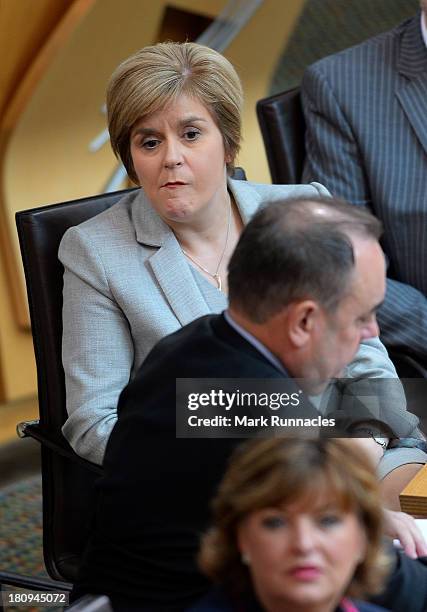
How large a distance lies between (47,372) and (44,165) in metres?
1.90

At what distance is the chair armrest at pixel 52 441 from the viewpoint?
2.35m

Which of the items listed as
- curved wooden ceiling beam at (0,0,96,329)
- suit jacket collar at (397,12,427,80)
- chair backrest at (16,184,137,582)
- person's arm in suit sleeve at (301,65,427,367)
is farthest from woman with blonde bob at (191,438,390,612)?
curved wooden ceiling beam at (0,0,96,329)

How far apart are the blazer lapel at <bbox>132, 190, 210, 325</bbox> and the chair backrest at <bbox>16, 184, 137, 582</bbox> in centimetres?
15

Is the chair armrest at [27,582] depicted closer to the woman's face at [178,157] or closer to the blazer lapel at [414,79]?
the woman's face at [178,157]

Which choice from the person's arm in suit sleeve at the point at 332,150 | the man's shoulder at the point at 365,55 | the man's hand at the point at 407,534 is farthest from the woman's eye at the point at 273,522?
the man's shoulder at the point at 365,55

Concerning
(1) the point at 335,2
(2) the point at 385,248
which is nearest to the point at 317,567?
(2) the point at 385,248

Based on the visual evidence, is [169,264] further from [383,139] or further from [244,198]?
[383,139]

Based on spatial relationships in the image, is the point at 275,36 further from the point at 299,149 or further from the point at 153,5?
the point at 299,149

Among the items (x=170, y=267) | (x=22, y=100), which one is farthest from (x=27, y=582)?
(x=22, y=100)

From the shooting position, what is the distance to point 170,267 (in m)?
2.38

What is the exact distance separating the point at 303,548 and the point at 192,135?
1.31m

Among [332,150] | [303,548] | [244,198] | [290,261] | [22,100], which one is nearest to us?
[303,548]

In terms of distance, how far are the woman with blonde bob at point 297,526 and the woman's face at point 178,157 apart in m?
1.12

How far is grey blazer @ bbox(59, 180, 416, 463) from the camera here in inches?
90.7
